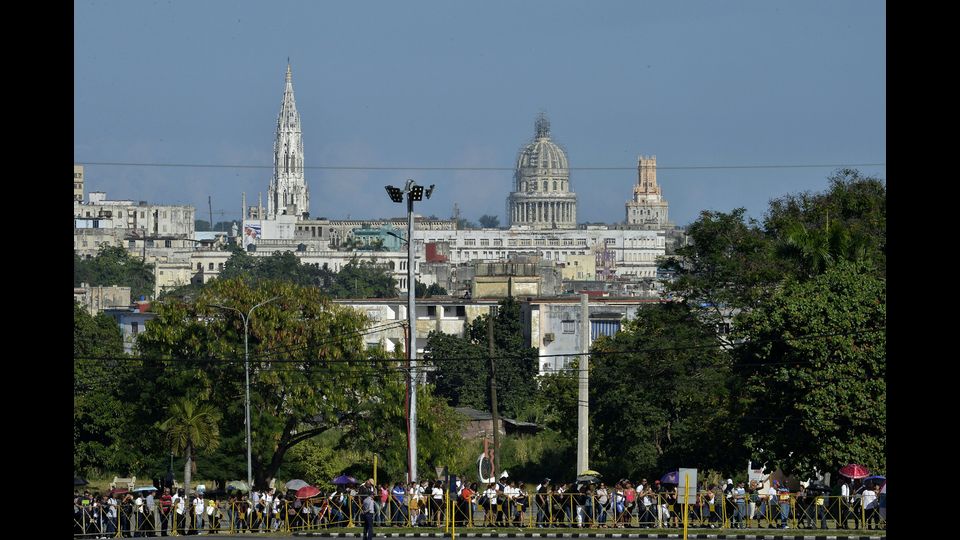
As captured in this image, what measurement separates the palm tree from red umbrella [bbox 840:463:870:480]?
17.5 m

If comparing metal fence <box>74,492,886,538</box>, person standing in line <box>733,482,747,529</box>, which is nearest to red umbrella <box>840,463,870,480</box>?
metal fence <box>74,492,886,538</box>

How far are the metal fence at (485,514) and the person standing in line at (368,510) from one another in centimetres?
62

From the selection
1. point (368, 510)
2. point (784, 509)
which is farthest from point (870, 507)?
point (368, 510)

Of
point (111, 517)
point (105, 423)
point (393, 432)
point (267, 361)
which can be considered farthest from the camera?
point (105, 423)

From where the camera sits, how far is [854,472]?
29984mm

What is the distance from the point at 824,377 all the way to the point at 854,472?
9.76ft

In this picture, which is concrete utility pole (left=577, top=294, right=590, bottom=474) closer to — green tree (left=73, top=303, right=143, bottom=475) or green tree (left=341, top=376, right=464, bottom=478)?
green tree (left=341, top=376, right=464, bottom=478)

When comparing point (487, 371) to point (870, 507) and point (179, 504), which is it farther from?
point (870, 507)

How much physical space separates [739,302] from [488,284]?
68.4m

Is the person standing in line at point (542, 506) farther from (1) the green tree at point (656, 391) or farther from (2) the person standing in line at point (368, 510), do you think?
(1) the green tree at point (656, 391)

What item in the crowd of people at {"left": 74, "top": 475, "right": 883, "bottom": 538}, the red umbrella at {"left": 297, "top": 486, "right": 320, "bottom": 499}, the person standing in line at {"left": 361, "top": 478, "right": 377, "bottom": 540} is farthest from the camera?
the red umbrella at {"left": 297, "top": 486, "right": 320, "bottom": 499}

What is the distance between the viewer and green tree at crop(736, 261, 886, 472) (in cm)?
3219

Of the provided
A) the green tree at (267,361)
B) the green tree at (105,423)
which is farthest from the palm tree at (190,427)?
the green tree at (105,423)
